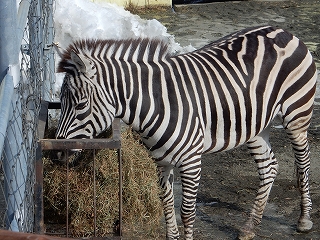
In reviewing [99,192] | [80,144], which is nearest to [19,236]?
[80,144]

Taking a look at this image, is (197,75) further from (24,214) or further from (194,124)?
(24,214)

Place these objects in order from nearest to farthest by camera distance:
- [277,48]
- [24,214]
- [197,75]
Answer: [24,214] < [197,75] < [277,48]

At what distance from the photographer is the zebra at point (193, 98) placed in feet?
15.1

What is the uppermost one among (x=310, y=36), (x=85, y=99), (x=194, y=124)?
(x=85, y=99)

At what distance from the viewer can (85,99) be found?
4.55 m

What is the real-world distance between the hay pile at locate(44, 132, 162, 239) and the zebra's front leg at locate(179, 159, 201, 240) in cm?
45

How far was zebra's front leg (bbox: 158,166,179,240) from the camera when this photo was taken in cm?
540

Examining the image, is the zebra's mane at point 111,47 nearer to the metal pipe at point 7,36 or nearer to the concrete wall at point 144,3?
the metal pipe at point 7,36

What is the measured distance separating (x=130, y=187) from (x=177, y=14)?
9440 mm

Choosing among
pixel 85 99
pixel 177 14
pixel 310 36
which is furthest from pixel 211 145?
pixel 177 14

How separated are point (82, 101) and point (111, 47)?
564 millimetres

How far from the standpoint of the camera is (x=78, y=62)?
14.7 feet

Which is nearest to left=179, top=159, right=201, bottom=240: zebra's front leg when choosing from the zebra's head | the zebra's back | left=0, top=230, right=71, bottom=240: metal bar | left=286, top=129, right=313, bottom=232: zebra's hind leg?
the zebra's back

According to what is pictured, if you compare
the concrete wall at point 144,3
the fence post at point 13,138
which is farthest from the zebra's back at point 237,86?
the concrete wall at point 144,3
